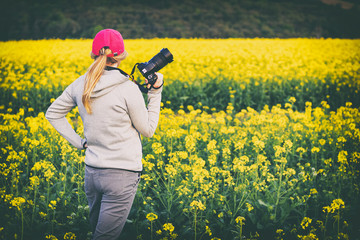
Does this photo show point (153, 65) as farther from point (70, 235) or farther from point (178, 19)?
point (178, 19)

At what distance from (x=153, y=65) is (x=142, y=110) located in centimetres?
39

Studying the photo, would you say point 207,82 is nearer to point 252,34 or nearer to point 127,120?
point 127,120

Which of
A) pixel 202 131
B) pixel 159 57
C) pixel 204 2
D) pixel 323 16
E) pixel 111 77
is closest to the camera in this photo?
pixel 111 77

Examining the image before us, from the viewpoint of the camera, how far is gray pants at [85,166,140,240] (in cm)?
201

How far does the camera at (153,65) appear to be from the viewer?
6.85 feet

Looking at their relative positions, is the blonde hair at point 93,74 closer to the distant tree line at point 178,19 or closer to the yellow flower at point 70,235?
the yellow flower at point 70,235

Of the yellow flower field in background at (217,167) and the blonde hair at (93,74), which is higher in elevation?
the blonde hair at (93,74)

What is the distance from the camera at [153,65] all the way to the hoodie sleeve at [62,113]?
1.70 feet

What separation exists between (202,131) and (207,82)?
352 cm

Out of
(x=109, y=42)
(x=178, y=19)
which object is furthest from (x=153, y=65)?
(x=178, y=19)

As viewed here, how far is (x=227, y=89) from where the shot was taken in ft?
26.2

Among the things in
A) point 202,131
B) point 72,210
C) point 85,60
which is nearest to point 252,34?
point 85,60

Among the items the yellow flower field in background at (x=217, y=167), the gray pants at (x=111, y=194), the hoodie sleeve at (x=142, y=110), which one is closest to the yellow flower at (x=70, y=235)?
the yellow flower field in background at (x=217, y=167)

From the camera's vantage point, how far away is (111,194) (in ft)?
6.61
